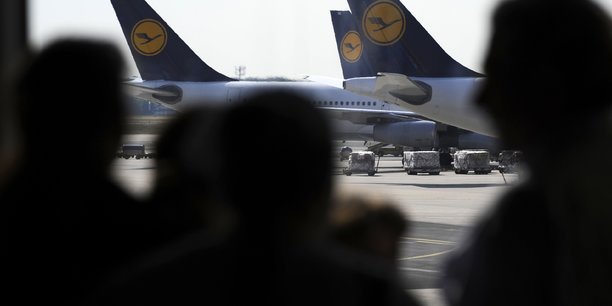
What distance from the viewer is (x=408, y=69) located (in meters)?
31.4

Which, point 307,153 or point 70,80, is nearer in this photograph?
point 307,153

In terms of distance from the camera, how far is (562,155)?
2305mm

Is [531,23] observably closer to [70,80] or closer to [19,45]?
[70,80]

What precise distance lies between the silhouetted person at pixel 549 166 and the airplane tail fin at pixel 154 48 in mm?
43590

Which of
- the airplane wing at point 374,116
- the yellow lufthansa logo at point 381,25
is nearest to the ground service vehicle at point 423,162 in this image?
the yellow lufthansa logo at point 381,25

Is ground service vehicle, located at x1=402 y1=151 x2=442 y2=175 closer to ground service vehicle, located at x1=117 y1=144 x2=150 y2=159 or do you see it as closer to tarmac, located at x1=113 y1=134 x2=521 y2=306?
tarmac, located at x1=113 y1=134 x2=521 y2=306

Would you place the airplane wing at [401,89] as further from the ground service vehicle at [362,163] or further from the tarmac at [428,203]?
the ground service vehicle at [362,163]

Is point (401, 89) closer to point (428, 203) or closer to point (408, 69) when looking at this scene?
point (408, 69)

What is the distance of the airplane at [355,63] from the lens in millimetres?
35938

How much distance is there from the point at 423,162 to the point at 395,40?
4.02m

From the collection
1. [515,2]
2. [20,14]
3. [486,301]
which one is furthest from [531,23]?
[20,14]

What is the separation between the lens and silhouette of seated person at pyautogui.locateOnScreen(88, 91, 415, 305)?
184cm

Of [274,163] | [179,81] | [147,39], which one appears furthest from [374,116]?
[274,163]

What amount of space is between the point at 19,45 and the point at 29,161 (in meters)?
1.31
